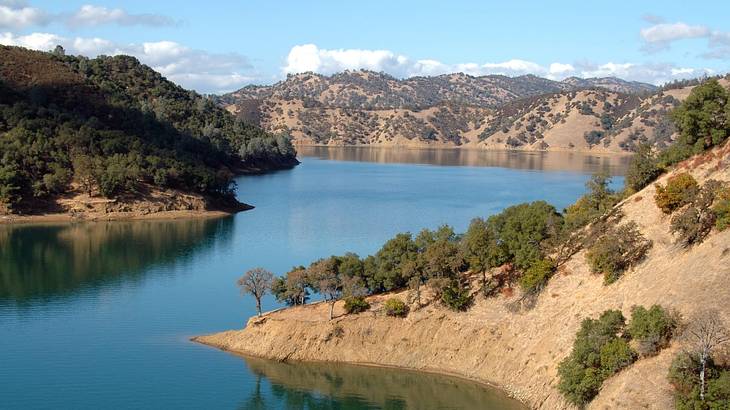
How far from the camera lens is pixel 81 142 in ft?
431

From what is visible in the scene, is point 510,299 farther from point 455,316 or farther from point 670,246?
point 670,246

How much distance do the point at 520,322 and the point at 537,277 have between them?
3829 millimetres

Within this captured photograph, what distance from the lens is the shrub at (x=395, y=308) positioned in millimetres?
58094

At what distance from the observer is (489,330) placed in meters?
55.7

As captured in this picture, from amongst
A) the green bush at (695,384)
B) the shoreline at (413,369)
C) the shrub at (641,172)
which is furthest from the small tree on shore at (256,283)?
the green bush at (695,384)

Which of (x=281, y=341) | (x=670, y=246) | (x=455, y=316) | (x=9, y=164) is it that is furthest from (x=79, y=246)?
(x=670, y=246)

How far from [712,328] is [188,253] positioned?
227ft

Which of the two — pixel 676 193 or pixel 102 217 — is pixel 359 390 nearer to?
pixel 676 193

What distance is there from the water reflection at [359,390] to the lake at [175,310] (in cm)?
13

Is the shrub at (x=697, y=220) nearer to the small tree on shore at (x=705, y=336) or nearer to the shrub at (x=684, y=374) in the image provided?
the small tree on shore at (x=705, y=336)

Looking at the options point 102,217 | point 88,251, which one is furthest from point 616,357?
point 102,217

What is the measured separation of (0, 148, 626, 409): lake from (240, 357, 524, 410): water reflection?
132mm

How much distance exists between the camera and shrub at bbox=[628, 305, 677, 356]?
4303 centimetres

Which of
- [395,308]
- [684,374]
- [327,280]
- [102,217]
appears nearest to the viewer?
[684,374]
